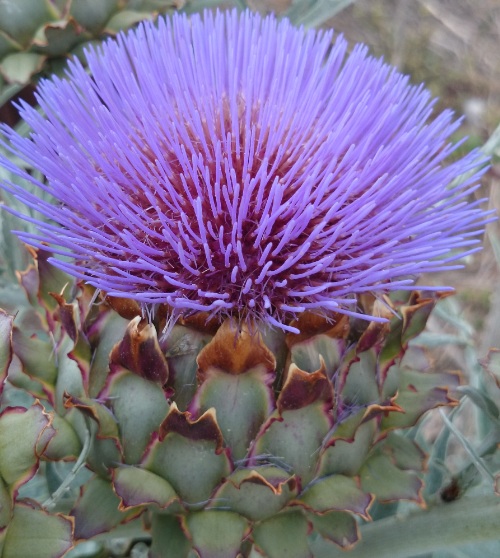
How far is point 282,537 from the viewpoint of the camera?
2.26ft

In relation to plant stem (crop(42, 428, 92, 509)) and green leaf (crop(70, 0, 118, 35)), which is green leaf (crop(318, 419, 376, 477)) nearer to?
plant stem (crop(42, 428, 92, 509))

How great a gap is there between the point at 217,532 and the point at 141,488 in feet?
0.26

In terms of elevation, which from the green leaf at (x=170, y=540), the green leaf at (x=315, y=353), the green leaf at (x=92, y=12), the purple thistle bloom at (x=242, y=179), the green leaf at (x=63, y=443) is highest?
the green leaf at (x=92, y=12)

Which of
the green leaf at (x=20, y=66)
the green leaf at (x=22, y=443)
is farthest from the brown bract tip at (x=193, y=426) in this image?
the green leaf at (x=20, y=66)

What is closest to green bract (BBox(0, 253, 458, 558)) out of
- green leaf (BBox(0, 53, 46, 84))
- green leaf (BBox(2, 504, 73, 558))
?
green leaf (BBox(2, 504, 73, 558))

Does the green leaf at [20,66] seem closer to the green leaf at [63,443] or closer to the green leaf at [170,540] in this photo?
the green leaf at [63,443]

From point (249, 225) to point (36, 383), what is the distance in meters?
0.29

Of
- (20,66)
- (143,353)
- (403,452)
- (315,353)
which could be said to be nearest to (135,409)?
(143,353)

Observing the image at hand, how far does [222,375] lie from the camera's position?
2.18 ft

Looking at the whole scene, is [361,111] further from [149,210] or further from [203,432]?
[203,432]

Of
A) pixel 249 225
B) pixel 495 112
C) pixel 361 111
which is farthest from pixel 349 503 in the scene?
pixel 495 112

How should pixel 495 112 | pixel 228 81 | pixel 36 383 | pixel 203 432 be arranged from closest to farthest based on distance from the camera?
pixel 203 432
pixel 36 383
pixel 228 81
pixel 495 112

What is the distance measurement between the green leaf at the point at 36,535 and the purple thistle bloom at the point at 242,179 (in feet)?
0.66

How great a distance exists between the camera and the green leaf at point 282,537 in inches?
26.9
